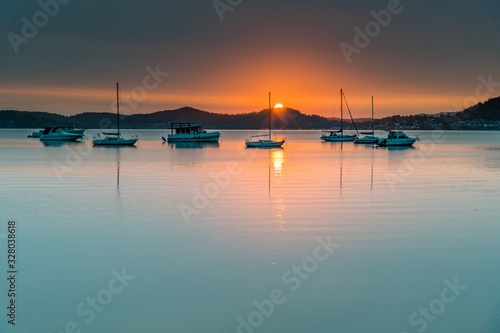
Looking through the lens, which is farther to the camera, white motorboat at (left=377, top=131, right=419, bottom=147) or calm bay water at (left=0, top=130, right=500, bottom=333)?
white motorboat at (left=377, top=131, right=419, bottom=147)

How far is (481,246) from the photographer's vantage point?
11.9 meters

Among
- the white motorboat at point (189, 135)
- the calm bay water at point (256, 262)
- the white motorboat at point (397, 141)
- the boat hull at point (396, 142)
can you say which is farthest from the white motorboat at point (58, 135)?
the calm bay water at point (256, 262)

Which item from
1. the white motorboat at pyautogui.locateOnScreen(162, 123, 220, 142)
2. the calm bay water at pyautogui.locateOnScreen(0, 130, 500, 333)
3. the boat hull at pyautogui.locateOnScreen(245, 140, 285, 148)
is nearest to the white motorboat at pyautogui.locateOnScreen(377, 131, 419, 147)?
the boat hull at pyautogui.locateOnScreen(245, 140, 285, 148)

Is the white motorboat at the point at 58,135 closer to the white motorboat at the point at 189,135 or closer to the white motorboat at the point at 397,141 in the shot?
the white motorboat at the point at 189,135

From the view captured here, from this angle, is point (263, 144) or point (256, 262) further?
point (263, 144)

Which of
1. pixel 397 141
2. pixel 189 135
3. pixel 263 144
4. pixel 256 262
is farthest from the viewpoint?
pixel 189 135

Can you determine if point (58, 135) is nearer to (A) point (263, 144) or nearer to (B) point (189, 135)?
(B) point (189, 135)

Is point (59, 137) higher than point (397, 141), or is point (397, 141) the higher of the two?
point (59, 137)

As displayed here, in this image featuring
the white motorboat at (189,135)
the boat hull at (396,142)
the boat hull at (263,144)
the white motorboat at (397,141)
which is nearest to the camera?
the boat hull at (263,144)

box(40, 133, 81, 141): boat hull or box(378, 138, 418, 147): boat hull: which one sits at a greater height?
box(40, 133, 81, 141): boat hull

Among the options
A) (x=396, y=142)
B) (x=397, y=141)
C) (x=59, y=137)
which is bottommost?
(x=396, y=142)

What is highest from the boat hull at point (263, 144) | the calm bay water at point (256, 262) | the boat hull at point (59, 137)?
the boat hull at point (59, 137)

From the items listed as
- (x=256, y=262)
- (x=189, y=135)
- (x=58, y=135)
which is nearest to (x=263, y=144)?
(x=189, y=135)

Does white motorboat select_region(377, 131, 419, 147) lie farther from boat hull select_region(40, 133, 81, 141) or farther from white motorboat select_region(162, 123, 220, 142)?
boat hull select_region(40, 133, 81, 141)
